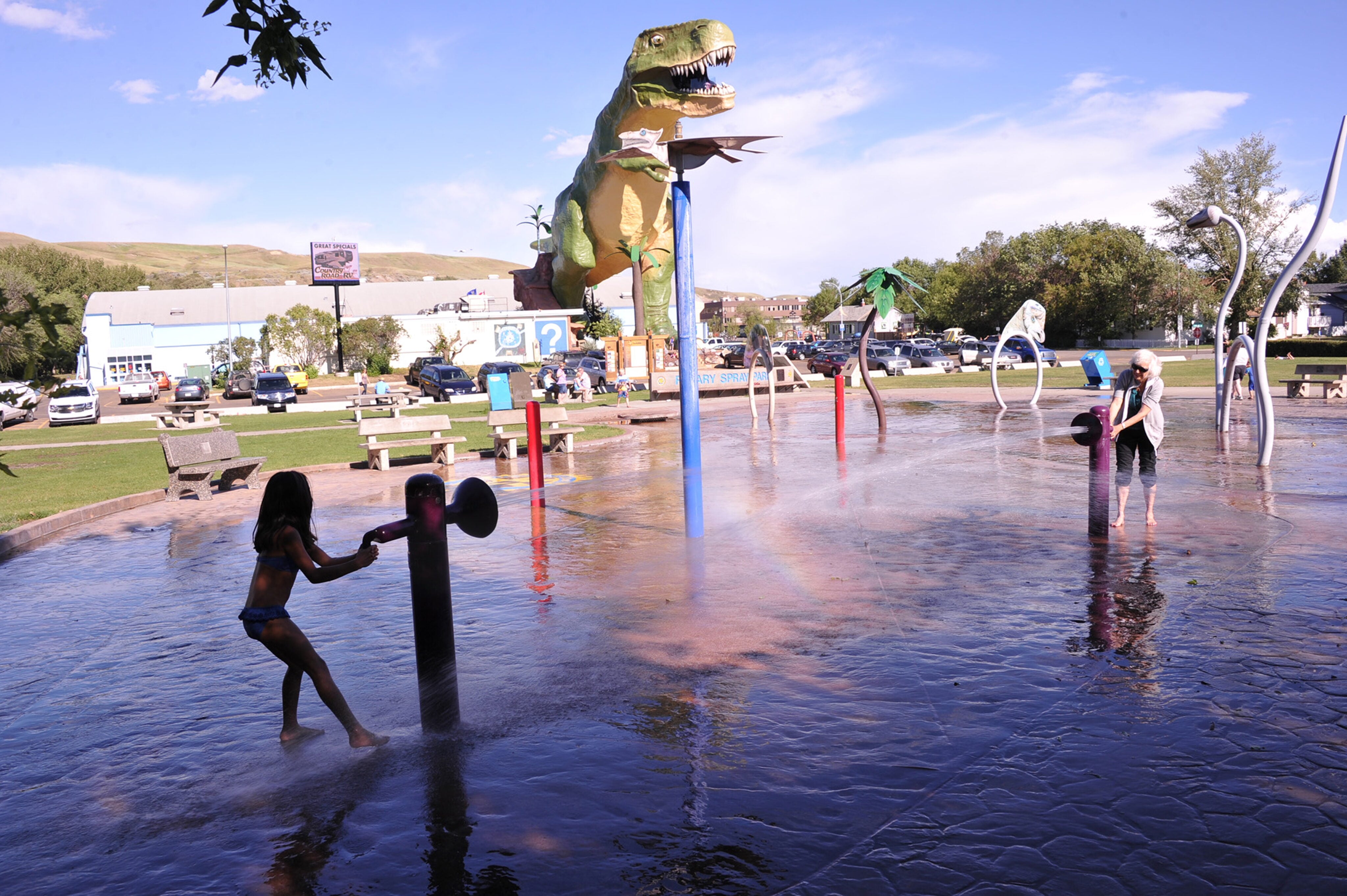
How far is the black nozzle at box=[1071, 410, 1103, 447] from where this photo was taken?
840cm

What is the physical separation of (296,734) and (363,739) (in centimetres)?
40

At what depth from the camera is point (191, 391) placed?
4781cm

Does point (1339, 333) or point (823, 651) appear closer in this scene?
point (823, 651)

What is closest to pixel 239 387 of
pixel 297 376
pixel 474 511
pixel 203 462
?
pixel 297 376

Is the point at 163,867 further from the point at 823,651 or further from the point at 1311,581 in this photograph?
the point at 1311,581

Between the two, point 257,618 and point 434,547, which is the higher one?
point 434,547

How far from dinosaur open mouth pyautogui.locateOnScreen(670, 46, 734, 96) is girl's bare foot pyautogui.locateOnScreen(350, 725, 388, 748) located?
3053 centimetres

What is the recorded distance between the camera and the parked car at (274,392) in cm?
4006

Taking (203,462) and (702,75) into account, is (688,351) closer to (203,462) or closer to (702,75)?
(203,462)

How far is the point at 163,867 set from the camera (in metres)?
3.77

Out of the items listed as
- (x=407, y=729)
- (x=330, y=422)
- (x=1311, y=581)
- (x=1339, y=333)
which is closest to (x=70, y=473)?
(x=330, y=422)

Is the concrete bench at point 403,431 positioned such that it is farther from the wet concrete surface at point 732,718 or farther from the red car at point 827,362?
the red car at point 827,362

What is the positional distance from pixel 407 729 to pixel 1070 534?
6.20 m

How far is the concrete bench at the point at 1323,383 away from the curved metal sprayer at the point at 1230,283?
667cm
